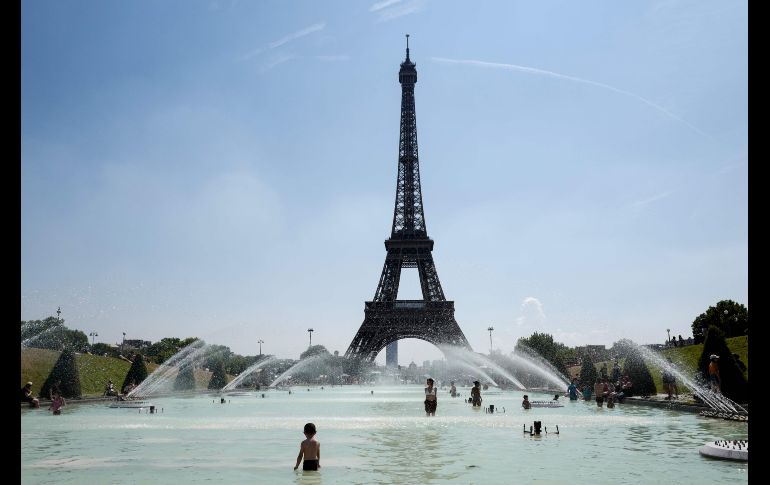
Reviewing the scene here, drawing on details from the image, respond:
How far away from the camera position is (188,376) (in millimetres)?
73500

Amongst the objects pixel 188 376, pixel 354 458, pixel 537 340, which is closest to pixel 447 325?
pixel 537 340

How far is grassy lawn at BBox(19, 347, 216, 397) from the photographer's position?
170 feet

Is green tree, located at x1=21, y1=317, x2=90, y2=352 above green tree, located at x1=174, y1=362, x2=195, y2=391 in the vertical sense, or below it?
above

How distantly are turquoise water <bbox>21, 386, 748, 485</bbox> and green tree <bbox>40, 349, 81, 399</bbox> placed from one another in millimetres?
14190

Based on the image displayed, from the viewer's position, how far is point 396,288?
103875 millimetres

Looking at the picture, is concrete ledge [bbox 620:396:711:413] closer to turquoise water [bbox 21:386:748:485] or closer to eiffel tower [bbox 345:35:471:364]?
turquoise water [bbox 21:386:748:485]

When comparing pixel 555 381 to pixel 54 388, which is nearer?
pixel 54 388

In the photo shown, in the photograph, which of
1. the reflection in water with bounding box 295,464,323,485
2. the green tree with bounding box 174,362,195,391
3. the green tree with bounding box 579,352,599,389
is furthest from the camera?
the green tree with bounding box 174,362,195,391

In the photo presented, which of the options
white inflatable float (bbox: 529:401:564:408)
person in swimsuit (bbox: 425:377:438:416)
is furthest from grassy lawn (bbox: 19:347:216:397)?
white inflatable float (bbox: 529:401:564:408)

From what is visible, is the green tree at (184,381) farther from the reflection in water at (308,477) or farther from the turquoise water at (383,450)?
the reflection in water at (308,477)

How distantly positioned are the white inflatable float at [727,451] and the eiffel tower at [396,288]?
250ft
